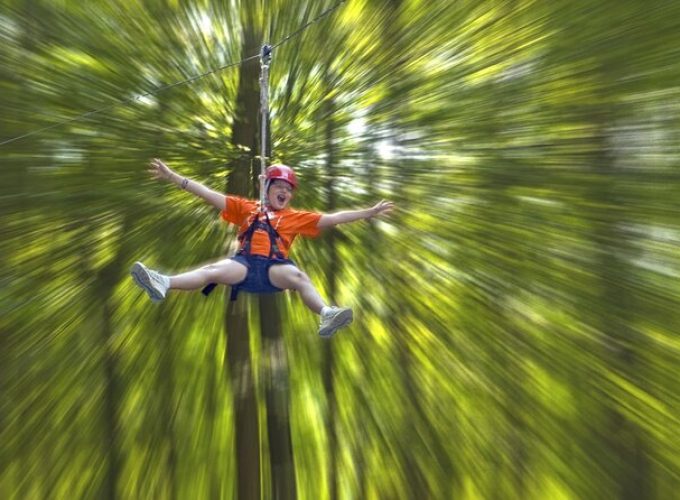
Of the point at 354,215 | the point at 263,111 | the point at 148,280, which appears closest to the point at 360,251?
the point at 354,215

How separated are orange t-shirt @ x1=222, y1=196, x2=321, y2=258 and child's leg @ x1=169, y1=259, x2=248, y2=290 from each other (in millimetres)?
151

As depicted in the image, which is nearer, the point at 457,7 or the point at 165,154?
the point at 457,7

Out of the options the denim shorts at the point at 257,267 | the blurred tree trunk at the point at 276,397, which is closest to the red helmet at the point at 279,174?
the denim shorts at the point at 257,267

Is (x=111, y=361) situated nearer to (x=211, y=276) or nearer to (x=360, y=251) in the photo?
(x=360, y=251)

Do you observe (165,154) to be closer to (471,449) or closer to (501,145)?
(501,145)

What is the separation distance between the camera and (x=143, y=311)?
3594 mm

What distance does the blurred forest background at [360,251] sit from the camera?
224 centimetres

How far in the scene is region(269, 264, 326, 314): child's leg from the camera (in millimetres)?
2047

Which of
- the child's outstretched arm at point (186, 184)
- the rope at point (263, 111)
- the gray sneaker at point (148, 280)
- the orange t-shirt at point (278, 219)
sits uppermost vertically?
the rope at point (263, 111)

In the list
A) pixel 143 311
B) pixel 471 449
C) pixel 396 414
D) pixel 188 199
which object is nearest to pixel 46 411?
pixel 143 311

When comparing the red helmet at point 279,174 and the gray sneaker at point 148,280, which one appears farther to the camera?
the red helmet at point 279,174

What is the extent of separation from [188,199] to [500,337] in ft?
6.38

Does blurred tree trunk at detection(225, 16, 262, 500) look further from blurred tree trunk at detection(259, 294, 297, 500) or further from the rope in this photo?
the rope

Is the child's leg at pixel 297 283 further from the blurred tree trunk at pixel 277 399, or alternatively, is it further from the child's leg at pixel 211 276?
the blurred tree trunk at pixel 277 399
